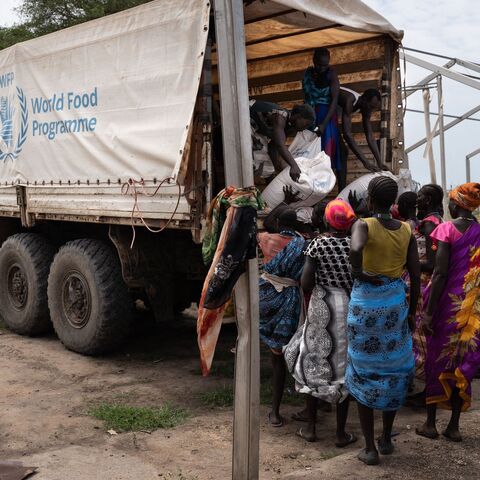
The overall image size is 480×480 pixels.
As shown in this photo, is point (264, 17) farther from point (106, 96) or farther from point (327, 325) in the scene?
point (327, 325)

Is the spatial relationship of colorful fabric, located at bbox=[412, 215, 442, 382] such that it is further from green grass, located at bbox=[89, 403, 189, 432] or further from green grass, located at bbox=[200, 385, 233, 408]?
green grass, located at bbox=[89, 403, 189, 432]

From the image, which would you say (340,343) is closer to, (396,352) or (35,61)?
(396,352)

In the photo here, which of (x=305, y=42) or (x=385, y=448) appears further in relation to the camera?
(x=305, y=42)

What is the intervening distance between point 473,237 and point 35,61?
431cm

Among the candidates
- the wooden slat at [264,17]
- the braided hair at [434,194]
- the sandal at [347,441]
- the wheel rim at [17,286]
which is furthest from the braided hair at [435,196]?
the wheel rim at [17,286]

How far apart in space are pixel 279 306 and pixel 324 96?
225 cm

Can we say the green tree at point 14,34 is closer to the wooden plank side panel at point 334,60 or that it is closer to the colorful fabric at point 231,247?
the wooden plank side panel at point 334,60

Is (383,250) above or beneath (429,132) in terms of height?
beneath

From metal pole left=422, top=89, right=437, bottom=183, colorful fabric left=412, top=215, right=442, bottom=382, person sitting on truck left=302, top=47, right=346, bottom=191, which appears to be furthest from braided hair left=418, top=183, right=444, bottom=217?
metal pole left=422, top=89, right=437, bottom=183

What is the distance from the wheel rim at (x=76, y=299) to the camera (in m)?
5.71

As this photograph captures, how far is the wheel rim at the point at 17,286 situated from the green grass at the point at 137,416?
2.40 metres

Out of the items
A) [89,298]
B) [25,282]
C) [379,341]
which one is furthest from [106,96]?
[379,341]

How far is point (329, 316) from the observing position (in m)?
3.79

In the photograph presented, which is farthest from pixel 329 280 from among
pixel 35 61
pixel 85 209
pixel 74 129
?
pixel 35 61
